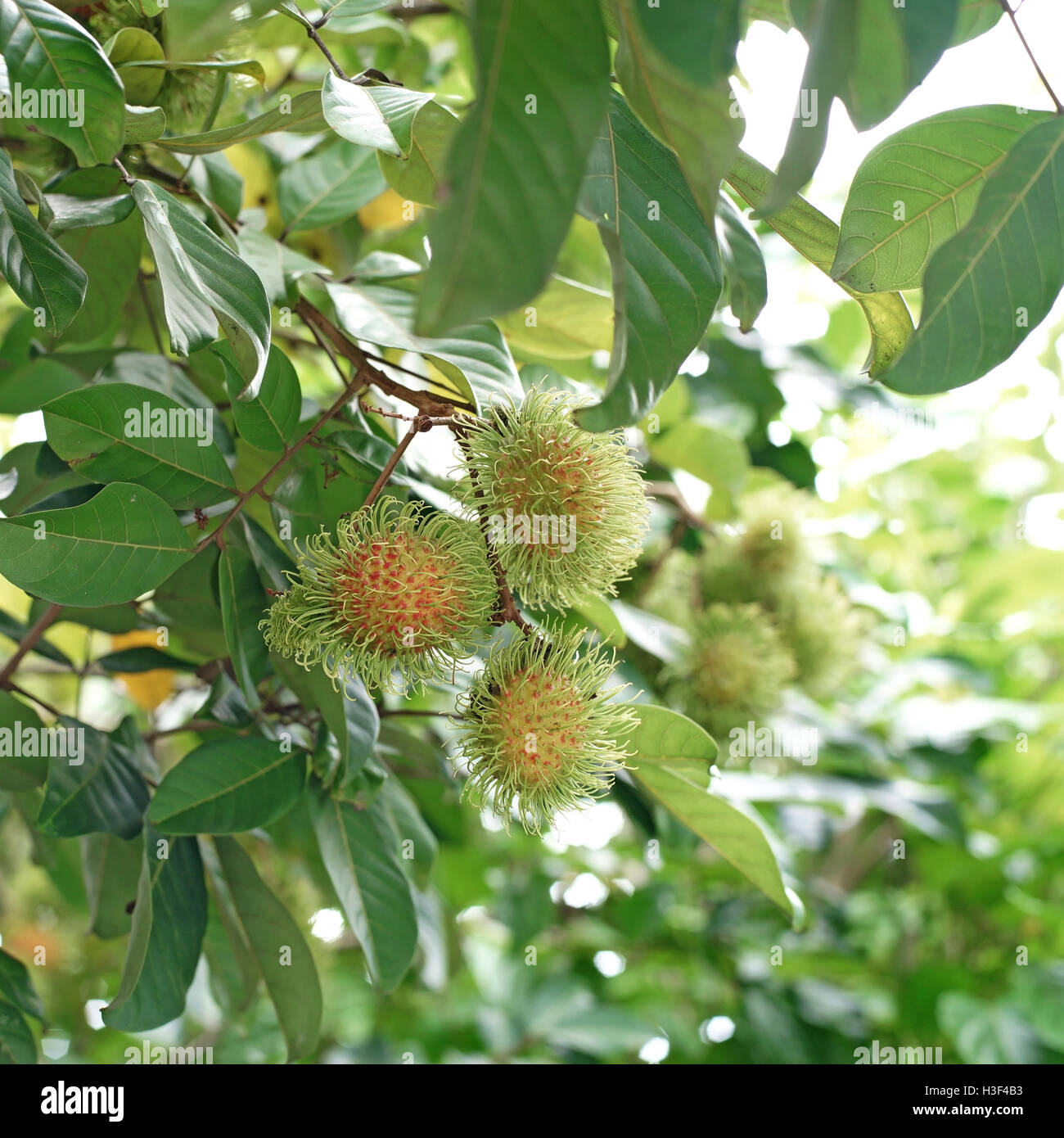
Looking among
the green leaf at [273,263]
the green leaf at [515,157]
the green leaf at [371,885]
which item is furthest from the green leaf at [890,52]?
the green leaf at [371,885]

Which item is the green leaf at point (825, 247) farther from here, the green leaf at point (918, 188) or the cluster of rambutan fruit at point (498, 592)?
the cluster of rambutan fruit at point (498, 592)

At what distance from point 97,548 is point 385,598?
20 centimetres

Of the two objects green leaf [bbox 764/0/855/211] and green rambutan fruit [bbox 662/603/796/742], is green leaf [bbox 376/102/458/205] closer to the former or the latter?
green leaf [bbox 764/0/855/211]

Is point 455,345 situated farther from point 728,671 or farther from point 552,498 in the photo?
point 728,671

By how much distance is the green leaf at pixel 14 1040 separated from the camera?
81cm

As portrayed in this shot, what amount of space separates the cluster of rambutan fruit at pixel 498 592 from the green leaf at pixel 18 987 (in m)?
0.45

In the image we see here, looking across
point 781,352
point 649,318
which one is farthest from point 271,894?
point 781,352

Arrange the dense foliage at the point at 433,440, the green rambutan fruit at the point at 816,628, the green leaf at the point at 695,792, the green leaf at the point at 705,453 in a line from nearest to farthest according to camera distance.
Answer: the dense foliage at the point at 433,440 < the green leaf at the point at 695,792 < the green leaf at the point at 705,453 < the green rambutan fruit at the point at 816,628

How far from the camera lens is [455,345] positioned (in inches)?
26.5
